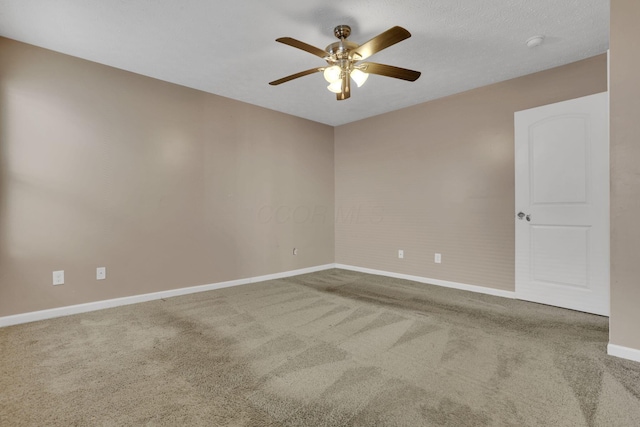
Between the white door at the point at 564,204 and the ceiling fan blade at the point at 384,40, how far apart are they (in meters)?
2.16

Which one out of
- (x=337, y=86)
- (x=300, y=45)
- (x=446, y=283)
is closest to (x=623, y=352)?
(x=446, y=283)

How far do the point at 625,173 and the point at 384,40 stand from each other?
72.7 inches

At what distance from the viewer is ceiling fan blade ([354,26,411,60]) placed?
188cm

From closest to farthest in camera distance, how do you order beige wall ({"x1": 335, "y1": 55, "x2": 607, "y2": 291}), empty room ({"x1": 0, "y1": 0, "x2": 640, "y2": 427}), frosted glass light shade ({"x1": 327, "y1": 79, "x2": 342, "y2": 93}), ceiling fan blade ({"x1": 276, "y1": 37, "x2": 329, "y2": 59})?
empty room ({"x1": 0, "y1": 0, "x2": 640, "y2": 427}) → ceiling fan blade ({"x1": 276, "y1": 37, "x2": 329, "y2": 59}) → frosted glass light shade ({"x1": 327, "y1": 79, "x2": 342, "y2": 93}) → beige wall ({"x1": 335, "y1": 55, "x2": 607, "y2": 291})

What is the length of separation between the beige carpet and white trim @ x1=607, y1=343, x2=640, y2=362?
0.06 meters

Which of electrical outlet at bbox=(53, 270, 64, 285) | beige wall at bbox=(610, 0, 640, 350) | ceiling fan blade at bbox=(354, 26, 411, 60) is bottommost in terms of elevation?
electrical outlet at bbox=(53, 270, 64, 285)

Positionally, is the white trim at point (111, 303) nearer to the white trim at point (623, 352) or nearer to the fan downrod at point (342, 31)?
the fan downrod at point (342, 31)

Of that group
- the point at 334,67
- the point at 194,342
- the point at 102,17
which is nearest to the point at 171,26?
the point at 102,17

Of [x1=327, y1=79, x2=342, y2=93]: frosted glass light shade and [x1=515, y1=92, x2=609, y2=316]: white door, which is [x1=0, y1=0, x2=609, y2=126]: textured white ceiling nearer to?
[x1=327, y1=79, x2=342, y2=93]: frosted glass light shade

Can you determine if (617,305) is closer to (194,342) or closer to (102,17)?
(194,342)

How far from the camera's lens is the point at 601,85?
288cm

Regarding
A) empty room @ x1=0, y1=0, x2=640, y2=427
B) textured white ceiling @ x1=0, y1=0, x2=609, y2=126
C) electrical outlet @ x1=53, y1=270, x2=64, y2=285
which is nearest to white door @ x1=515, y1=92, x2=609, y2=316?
Result: empty room @ x1=0, y1=0, x2=640, y2=427

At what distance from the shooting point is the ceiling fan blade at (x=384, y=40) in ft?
6.18

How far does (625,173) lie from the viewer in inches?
79.4
